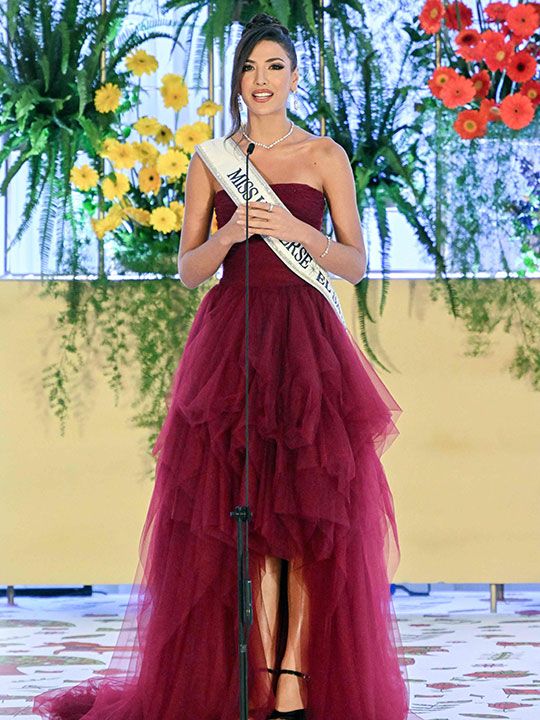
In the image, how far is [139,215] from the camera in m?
3.83

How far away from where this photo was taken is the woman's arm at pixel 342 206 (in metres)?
2.40

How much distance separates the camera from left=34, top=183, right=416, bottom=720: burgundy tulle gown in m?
2.22

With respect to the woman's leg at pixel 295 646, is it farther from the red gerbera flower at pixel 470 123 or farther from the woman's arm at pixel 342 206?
the red gerbera flower at pixel 470 123

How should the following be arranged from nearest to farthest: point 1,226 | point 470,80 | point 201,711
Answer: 1. point 201,711
2. point 470,80
3. point 1,226

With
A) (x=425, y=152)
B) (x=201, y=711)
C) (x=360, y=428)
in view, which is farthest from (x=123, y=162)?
(x=201, y=711)

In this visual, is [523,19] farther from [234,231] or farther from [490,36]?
[234,231]

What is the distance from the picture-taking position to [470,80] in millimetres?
3773

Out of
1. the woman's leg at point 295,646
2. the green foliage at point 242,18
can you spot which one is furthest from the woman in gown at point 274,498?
the green foliage at point 242,18

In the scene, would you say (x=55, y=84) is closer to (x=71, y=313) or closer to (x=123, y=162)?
(x=123, y=162)

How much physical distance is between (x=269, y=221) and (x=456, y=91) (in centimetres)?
171

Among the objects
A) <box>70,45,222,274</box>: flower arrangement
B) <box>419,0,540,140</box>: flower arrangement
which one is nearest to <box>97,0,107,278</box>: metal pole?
<box>70,45,222,274</box>: flower arrangement

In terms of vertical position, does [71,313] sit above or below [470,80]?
below

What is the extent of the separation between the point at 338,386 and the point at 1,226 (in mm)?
2110

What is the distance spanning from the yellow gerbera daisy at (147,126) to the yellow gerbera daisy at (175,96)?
7 centimetres
